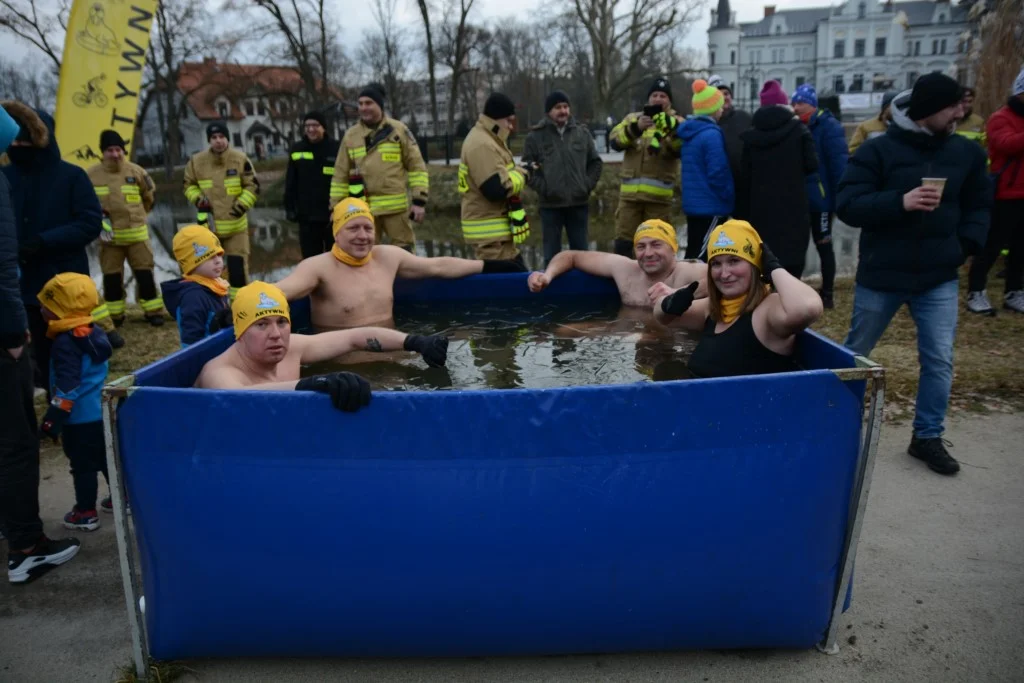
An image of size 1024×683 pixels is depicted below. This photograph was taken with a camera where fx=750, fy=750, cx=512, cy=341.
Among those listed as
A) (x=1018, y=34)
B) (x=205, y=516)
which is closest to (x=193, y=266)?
(x=205, y=516)

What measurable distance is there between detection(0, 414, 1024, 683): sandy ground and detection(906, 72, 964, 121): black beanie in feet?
5.98

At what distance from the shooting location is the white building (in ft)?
244

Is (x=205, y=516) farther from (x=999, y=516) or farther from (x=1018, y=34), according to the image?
(x=1018, y=34)

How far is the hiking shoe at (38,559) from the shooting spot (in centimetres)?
321

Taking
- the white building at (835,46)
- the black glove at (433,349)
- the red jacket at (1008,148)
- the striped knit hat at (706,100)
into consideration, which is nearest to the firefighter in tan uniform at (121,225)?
the black glove at (433,349)

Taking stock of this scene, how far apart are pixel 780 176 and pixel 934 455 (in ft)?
9.16

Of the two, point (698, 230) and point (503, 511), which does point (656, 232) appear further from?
point (503, 511)

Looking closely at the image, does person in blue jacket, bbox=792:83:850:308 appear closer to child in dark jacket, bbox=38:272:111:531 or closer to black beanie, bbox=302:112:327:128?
black beanie, bbox=302:112:327:128

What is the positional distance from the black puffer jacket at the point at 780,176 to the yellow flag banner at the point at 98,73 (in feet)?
20.1

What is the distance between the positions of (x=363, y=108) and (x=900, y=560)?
18.4 feet

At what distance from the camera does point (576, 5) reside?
3550 cm

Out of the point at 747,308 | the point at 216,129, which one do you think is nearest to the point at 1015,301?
A: the point at 747,308

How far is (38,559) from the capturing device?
128 inches

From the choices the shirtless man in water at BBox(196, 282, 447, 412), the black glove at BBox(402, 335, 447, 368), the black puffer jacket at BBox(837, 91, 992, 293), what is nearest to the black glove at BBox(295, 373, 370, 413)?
the shirtless man in water at BBox(196, 282, 447, 412)
